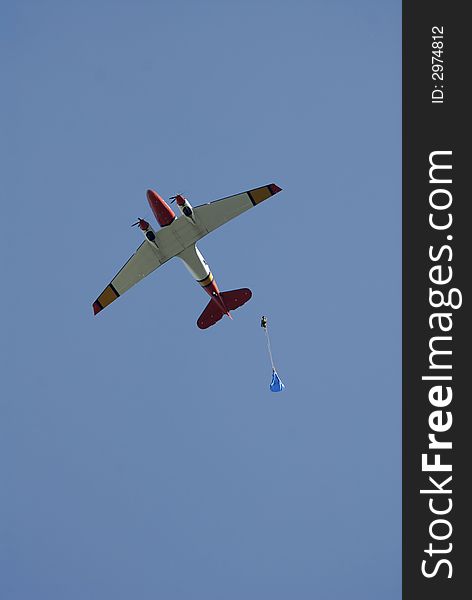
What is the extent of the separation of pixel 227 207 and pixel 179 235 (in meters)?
2.67

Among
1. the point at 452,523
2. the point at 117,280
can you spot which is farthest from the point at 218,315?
the point at 452,523

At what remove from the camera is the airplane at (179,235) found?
4216cm

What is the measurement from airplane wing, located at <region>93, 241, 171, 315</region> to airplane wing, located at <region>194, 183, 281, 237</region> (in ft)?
8.69

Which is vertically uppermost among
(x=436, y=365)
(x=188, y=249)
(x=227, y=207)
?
(x=227, y=207)

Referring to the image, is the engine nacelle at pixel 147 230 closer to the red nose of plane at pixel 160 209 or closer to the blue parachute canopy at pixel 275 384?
the red nose of plane at pixel 160 209

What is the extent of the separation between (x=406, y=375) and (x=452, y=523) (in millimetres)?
6414

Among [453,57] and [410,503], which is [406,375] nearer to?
[410,503]

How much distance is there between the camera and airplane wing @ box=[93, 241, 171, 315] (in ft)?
142

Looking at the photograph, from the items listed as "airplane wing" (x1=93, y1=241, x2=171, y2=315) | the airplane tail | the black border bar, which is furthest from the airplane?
the black border bar

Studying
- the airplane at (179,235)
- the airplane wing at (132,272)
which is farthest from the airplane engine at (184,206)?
the airplane wing at (132,272)

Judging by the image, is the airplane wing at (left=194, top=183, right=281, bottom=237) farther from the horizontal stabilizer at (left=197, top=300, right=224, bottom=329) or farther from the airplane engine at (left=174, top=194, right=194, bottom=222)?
the horizontal stabilizer at (left=197, top=300, right=224, bottom=329)

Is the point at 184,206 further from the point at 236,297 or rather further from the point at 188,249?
the point at 236,297

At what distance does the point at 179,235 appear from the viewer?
4272 centimetres

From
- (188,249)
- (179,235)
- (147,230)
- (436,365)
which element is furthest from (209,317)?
(436,365)
